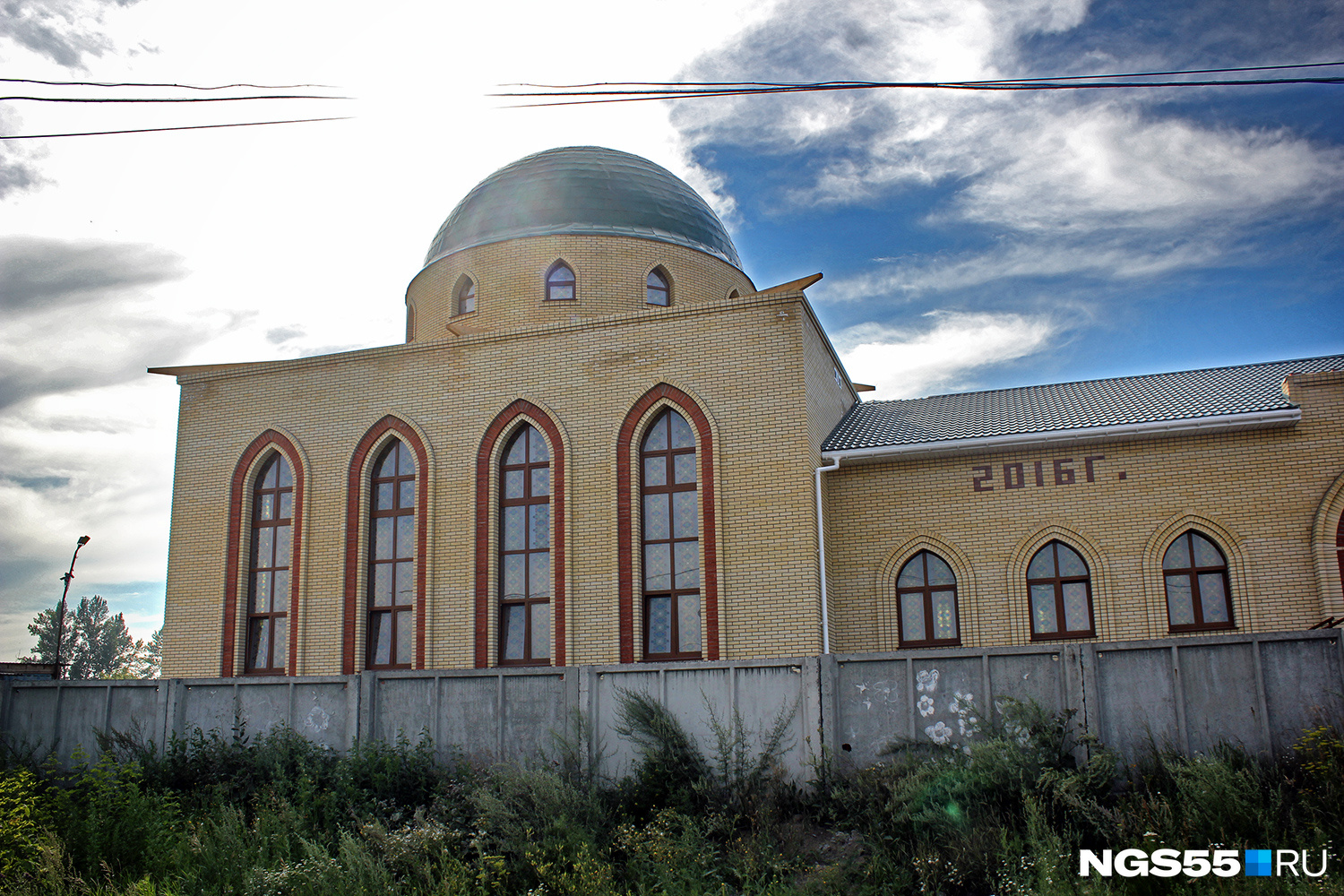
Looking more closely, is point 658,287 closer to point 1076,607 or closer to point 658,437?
point 658,437

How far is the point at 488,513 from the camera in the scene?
14.9 meters

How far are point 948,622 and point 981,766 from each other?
660 cm

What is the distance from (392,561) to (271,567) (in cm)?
217

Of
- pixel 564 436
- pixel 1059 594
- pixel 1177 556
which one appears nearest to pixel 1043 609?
pixel 1059 594

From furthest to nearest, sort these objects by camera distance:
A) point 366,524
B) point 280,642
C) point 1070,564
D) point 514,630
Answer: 1. point 280,642
2. point 366,524
3. point 514,630
4. point 1070,564

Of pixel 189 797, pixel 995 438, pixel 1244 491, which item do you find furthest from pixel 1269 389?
pixel 189 797

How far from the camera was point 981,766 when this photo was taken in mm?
7824

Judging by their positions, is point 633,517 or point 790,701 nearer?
point 790,701

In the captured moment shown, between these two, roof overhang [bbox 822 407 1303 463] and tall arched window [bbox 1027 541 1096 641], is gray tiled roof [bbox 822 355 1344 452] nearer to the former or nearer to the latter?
roof overhang [bbox 822 407 1303 463]

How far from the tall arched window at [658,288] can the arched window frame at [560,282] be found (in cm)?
128

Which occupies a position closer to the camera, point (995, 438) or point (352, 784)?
point (352, 784)

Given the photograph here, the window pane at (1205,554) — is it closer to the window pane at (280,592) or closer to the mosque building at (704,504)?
the mosque building at (704,504)

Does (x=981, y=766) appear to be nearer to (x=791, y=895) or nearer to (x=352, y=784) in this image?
(x=791, y=895)

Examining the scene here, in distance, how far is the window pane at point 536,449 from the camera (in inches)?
593
